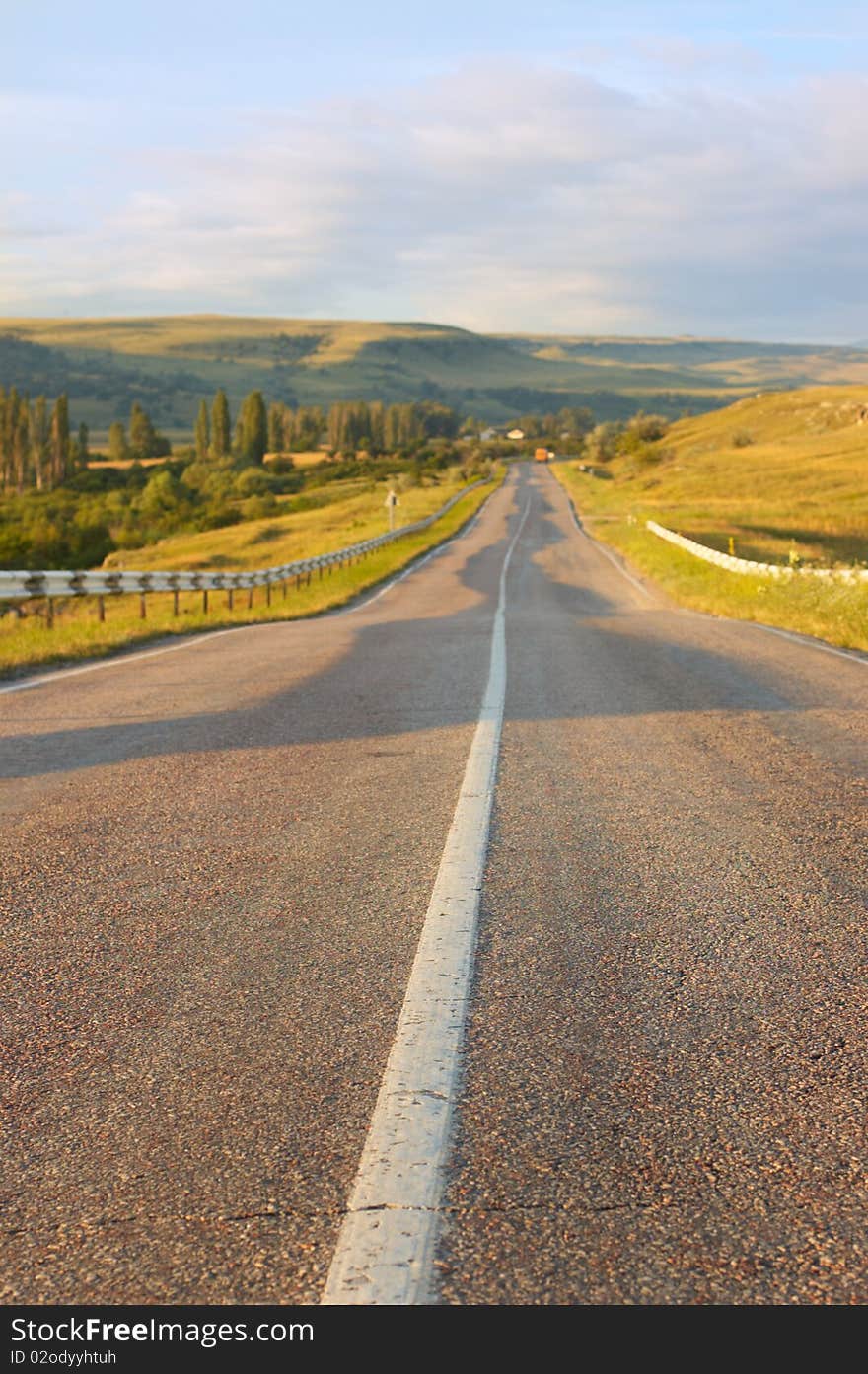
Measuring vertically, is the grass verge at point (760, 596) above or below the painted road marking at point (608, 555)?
above

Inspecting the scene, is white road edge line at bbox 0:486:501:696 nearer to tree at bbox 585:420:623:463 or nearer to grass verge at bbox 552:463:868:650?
grass verge at bbox 552:463:868:650

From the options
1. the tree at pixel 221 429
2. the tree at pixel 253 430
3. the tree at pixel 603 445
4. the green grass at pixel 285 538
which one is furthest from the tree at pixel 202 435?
the tree at pixel 603 445

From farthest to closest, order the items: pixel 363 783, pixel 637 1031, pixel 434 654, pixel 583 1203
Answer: pixel 434 654 < pixel 363 783 < pixel 637 1031 < pixel 583 1203

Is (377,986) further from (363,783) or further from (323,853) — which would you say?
(363,783)

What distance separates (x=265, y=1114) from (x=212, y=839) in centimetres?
308

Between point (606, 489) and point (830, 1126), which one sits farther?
point (606, 489)

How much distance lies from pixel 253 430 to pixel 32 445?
32422 mm

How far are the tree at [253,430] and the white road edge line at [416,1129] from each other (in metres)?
145

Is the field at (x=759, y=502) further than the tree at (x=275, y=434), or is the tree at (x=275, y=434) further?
the tree at (x=275, y=434)

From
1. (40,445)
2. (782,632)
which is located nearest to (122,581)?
(782,632)

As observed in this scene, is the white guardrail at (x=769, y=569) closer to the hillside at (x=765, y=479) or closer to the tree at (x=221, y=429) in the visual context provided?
the hillside at (x=765, y=479)

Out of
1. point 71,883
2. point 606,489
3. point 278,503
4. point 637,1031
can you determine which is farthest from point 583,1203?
point 278,503

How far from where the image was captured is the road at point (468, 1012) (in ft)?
8.95

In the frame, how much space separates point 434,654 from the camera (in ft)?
49.5
